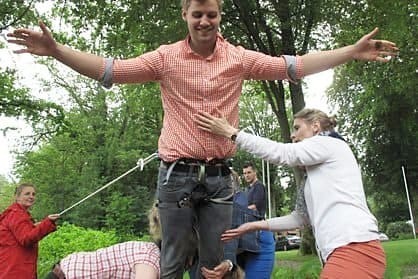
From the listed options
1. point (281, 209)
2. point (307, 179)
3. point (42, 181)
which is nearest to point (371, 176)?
point (281, 209)

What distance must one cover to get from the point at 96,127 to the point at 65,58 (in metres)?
26.3

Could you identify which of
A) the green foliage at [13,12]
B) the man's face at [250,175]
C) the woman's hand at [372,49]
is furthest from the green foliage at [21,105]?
the woman's hand at [372,49]

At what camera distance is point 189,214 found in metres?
2.66

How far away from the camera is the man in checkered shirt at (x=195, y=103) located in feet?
8.67

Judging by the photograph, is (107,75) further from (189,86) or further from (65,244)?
(65,244)

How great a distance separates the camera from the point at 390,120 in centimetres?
2659

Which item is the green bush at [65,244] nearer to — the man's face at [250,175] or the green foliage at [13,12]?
the man's face at [250,175]

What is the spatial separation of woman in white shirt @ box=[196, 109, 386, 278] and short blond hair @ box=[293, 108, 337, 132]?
0.26 feet

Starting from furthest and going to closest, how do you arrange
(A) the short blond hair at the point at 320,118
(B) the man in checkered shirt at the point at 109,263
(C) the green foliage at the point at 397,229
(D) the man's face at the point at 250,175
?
(C) the green foliage at the point at 397,229 < (D) the man's face at the point at 250,175 < (B) the man in checkered shirt at the point at 109,263 < (A) the short blond hair at the point at 320,118

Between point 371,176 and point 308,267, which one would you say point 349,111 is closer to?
point 371,176

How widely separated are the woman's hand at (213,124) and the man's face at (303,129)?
783mm

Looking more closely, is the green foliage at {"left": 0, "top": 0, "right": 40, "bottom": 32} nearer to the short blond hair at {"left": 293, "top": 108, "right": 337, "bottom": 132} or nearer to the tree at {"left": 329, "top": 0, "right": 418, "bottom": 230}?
the tree at {"left": 329, "top": 0, "right": 418, "bottom": 230}

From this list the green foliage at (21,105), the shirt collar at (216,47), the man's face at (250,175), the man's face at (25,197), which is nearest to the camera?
the shirt collar at (216,47)

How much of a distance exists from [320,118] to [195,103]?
0.94 m
